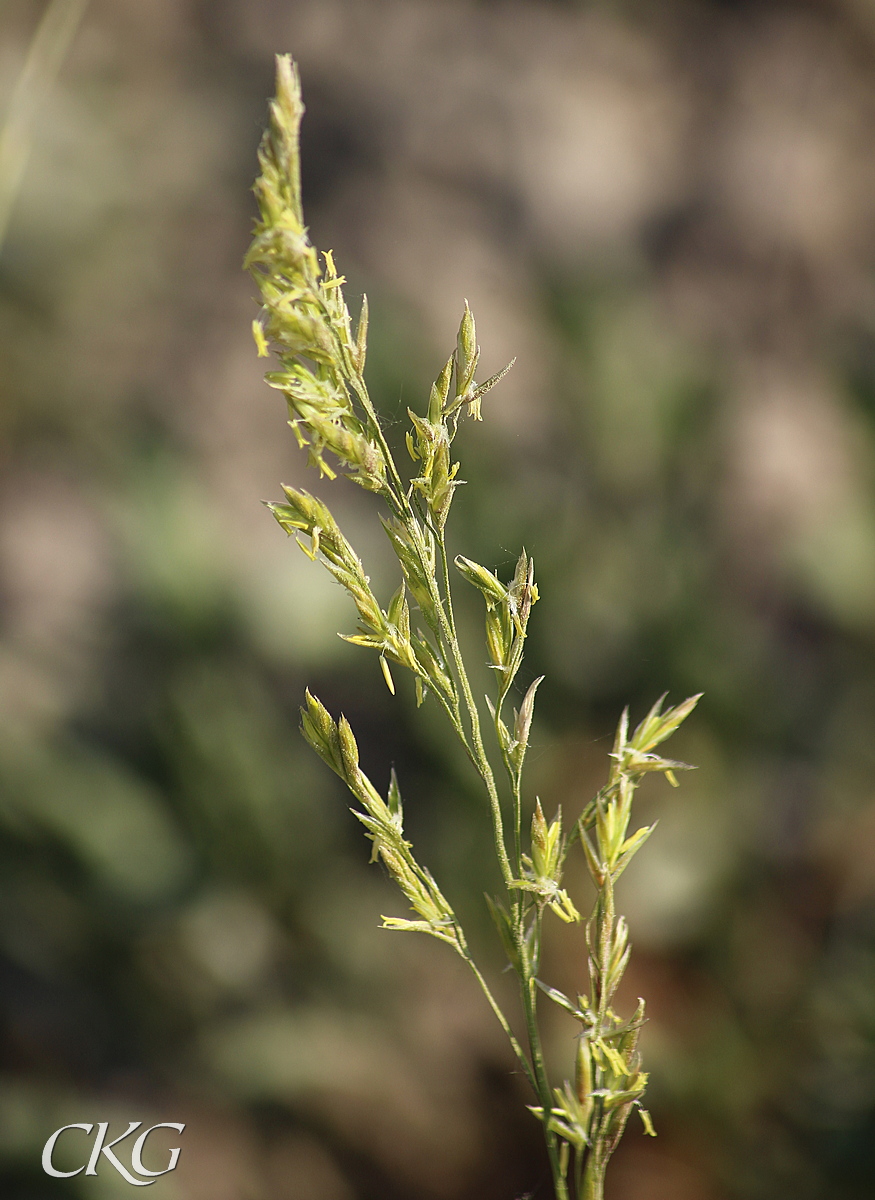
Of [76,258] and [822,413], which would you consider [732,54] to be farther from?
[76,258]

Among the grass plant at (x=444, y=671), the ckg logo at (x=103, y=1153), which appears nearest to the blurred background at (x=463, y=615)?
the ckg logo at (x=103, y=1153)

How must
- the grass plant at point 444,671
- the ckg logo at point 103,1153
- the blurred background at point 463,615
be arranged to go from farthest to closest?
the blurred background at point 463,615
the ckg logo at point 103,1153
the grass plant at point 444,671

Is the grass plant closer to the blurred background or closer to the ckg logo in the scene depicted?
the blurred background

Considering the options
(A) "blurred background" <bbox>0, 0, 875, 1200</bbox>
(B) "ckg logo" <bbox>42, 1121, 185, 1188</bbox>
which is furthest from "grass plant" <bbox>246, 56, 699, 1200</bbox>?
(B) "ckg logo" <bbox>42, 1121, 185, 1188</bbox>

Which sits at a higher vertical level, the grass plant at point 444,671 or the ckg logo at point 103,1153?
the grass plant at point 444,671

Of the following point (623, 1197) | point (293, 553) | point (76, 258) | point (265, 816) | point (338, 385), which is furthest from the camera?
point (76, 258)

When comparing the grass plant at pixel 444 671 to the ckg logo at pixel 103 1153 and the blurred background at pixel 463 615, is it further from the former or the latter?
the ckg logo at pixel 103 1153

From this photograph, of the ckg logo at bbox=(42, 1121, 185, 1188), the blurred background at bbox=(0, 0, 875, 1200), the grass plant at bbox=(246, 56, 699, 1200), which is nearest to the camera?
the grass plant at bbox=(246, 56, 699, 1200)

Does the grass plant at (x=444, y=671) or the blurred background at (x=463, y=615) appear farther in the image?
the blurred background at (x=463, y=615)

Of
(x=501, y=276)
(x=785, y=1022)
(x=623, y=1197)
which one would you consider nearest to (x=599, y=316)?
(x=501, y=276)
